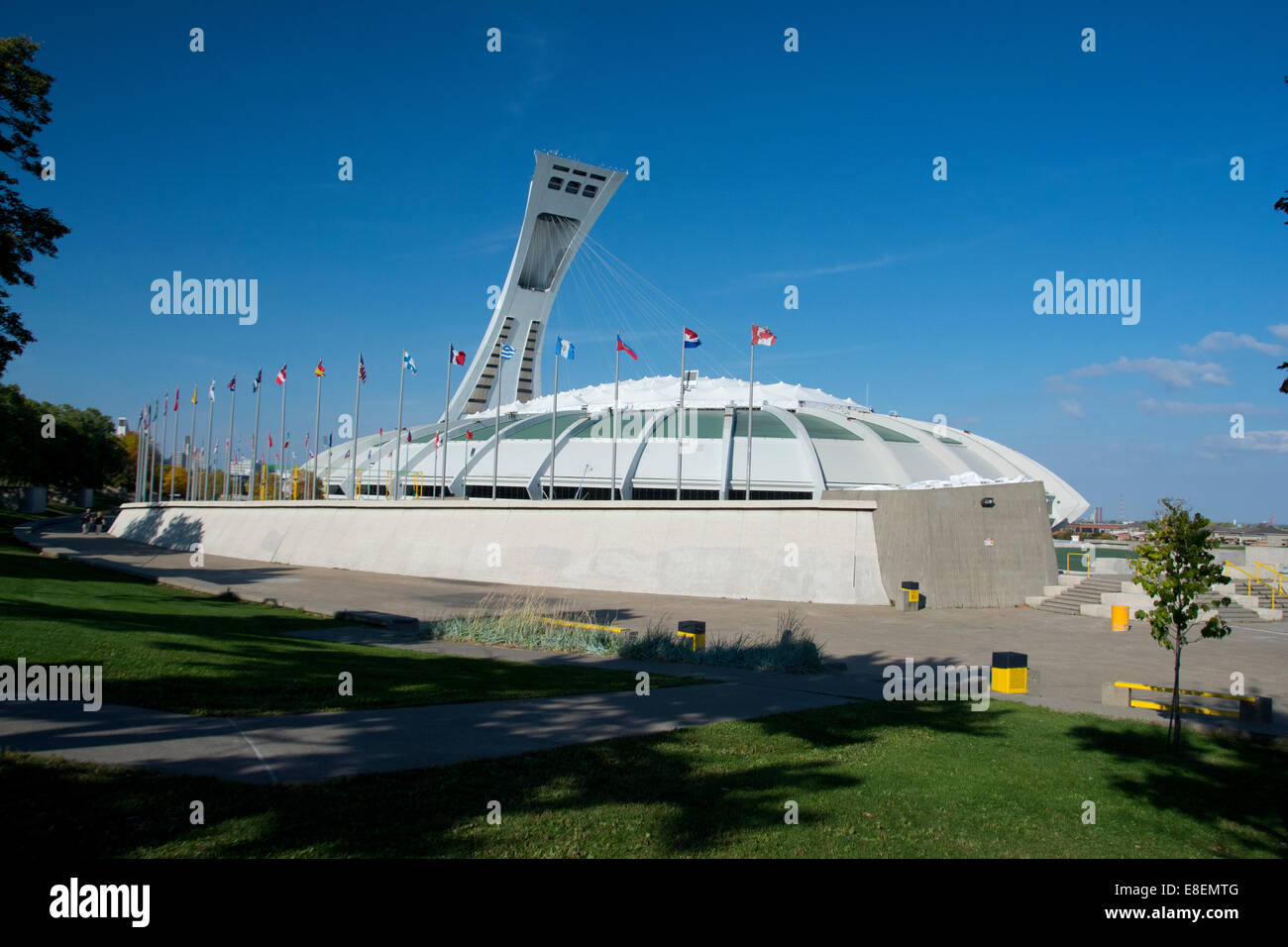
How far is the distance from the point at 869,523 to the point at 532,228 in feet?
135

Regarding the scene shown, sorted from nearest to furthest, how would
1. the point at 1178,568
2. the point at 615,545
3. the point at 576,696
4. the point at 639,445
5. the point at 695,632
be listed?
1. the point at 1178,568
2. the point at 576,696
3. the point at 695,632
4. the point at 615,545
5. the point at 639,445

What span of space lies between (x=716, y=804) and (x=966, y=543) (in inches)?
832

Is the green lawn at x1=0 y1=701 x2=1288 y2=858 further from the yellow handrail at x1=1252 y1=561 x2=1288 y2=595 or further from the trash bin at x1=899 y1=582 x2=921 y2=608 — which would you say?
the yellow handrail at x1=1252 y1=561 x2=1288 y2=595

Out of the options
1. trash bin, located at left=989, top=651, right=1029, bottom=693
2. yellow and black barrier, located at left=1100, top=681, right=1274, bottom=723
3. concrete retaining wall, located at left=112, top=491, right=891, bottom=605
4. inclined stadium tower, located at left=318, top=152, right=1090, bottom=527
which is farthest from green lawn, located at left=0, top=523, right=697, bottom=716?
inclined stadium tower, located at left=318, top=152, right=1090, bottom=527

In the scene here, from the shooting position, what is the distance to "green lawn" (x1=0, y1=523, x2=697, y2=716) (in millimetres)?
8930

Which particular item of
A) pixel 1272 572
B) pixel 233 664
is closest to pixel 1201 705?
pixel 233 664

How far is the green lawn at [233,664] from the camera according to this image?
8.93 metres

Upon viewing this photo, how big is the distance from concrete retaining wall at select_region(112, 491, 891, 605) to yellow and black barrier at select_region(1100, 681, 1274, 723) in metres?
12.5

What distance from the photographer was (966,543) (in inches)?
995

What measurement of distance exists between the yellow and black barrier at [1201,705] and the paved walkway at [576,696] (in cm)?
27

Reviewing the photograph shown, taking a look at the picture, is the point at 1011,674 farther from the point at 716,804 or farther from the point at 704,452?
the point at 704,452

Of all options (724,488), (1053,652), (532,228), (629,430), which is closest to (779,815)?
(1053,652)

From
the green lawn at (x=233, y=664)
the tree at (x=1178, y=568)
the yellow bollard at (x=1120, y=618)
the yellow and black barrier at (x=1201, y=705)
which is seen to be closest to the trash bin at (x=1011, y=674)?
the yellow and black barrier at (x=1201, y=705)

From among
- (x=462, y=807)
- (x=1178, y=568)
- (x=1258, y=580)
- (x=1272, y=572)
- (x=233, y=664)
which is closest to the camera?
(x=462, y=807)
